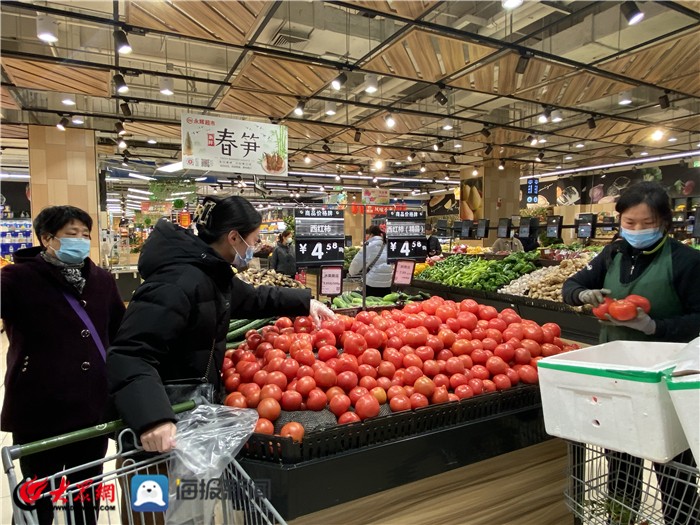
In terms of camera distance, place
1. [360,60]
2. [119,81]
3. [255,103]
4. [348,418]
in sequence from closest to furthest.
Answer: [348,418] → [360,60] → [119,81] → [255,103]

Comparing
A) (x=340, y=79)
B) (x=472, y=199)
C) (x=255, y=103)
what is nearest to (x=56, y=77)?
(x=255, y=103)

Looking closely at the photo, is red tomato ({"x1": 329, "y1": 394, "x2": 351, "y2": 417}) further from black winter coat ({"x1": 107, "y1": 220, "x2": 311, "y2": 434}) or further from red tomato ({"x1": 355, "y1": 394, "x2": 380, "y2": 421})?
black winter coat ({"x1": 107, "y1": 220, "x2": 311, "y2": 434})

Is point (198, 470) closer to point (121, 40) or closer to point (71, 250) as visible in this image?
point (71, 250)

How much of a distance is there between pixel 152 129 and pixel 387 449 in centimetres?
906

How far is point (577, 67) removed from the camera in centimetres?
565

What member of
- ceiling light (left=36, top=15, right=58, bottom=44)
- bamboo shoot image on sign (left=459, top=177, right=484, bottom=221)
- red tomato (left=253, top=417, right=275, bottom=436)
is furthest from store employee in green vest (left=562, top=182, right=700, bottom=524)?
bamboo shoot image on sign (left=459, top=177, right=484, bottom=221)

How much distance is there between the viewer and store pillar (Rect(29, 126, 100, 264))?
8398 mm

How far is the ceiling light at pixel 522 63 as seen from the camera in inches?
209

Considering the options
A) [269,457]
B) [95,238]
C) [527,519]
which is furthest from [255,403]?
[95,238]

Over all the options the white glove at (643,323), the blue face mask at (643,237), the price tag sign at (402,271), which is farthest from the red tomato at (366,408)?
the price tag sign at (402,271)

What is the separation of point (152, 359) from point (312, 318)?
1214mm

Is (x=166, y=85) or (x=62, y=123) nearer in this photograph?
(x=166, y=85)

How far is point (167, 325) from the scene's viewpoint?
145cm

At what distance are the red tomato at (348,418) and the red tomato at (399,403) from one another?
174mm
